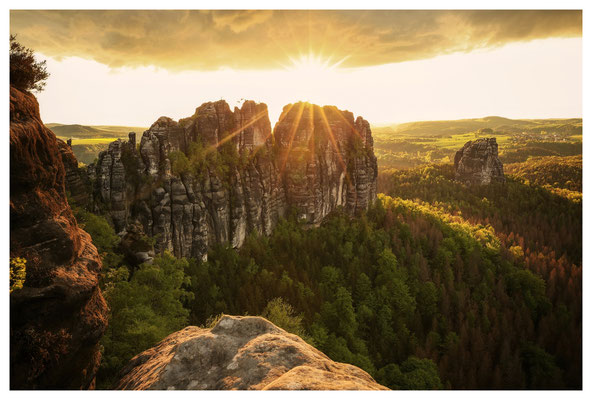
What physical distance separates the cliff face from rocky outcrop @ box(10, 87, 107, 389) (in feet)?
82.6

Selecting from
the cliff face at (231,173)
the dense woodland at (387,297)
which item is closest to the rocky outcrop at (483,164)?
the dense woodland at (387,297)

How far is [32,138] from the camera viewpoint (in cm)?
1165

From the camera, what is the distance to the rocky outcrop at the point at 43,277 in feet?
34.8

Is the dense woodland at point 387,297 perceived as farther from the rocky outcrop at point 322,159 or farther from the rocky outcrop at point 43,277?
the rocky outcrop at point 43,277

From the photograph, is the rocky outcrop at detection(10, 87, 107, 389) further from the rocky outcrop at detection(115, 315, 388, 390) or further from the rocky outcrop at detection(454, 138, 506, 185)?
the rocky outcrop at detection(454, 138, 506, 185)

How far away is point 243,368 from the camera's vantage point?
427 inches

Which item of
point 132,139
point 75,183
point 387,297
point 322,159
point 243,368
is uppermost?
point 132,139

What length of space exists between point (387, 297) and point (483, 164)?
353ft

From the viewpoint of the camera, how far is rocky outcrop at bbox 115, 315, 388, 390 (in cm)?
980

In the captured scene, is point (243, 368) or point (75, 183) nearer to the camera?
point (243, 368)

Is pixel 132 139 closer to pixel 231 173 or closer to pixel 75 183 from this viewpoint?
pixel 75 183

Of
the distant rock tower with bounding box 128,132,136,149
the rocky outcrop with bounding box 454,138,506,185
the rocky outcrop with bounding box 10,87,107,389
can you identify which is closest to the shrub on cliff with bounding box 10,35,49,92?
the rocky outcrop with bounding box 10,87,107,389

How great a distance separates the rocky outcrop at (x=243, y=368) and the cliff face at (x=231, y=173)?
28.8 meters

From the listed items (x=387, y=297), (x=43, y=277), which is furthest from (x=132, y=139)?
(x=387, y=297)
